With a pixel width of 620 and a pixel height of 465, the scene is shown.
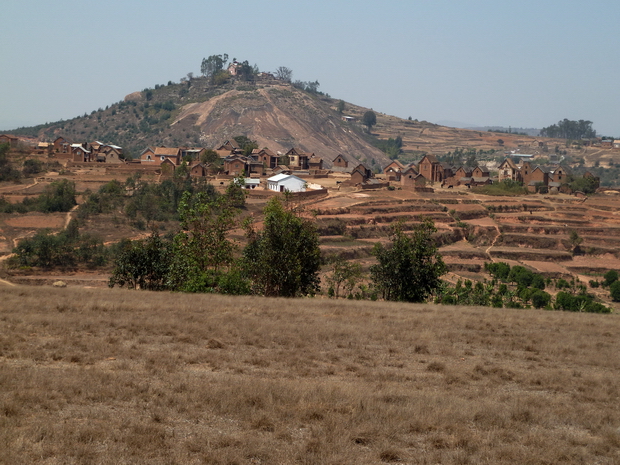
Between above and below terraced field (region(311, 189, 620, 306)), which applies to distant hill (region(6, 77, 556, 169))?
above

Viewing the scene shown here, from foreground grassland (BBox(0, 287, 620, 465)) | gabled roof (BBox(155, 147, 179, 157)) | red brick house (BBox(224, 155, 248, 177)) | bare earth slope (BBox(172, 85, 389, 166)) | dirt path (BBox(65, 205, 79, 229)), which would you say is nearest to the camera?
foreground grassland (BBox(0, 287, 620, 465))

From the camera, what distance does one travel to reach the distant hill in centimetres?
12756

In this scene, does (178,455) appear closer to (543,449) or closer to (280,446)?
(280,446)

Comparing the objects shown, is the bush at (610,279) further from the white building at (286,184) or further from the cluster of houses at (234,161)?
the cluster of houses at (234,161)

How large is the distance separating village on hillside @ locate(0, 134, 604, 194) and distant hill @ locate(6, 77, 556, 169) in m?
38.0

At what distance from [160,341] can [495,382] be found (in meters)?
7.52

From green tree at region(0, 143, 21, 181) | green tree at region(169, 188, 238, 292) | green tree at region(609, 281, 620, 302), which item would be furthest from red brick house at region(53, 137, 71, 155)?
green tree at region(609, 281, 620, 302)

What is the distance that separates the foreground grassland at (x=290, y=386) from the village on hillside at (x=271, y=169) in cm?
4705

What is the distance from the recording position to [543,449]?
8859 mm

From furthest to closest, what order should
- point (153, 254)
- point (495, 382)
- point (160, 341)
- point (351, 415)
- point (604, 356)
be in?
1. point (153, 254)
2. point (604, 356)
3. point (160, 341)
4. point (495, 382)
5. point (351, 415)

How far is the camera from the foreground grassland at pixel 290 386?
8367 mm

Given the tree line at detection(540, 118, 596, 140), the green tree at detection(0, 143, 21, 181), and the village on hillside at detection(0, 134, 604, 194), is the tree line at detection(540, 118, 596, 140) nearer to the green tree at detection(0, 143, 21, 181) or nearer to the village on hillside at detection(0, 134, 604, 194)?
the village on hillside at detection(0, 134, 604, 194)

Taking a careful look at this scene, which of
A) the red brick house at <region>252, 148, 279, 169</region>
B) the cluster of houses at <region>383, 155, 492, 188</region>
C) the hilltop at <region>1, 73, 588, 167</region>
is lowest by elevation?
the cluster of houses at <region>383, 155, 492, 188</region>

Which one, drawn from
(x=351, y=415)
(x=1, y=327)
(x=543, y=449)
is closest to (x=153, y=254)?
(x=1, y=327)
